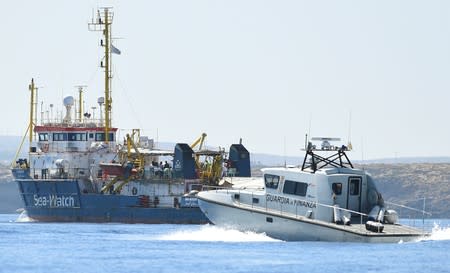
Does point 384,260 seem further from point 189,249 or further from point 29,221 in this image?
point 29,221

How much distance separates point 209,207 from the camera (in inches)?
2707

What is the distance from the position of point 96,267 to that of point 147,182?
52.9 meters

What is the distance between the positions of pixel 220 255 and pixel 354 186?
8.27m

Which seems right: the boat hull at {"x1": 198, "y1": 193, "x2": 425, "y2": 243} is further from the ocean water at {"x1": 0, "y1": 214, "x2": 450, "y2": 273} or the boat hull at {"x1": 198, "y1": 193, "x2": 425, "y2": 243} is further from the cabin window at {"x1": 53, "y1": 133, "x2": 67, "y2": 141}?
the cabin window at {"x1": 53, "y1": 133, "x2": 67, "y2": 141}

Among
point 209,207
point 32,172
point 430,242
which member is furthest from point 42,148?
point 430,242

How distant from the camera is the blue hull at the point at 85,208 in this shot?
10462cm

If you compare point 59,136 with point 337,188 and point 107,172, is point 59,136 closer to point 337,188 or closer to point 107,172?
point 107,172

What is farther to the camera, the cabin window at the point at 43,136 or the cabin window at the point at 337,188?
the cabin window at the point at 43,136

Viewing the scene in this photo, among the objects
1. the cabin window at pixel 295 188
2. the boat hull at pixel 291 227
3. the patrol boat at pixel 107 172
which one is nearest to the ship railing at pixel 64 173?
the patrol boat at pixel 107 172

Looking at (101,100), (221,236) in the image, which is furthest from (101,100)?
(221,236)

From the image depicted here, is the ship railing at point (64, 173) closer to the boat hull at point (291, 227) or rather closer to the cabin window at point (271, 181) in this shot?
the boat hull at point (291, 227)

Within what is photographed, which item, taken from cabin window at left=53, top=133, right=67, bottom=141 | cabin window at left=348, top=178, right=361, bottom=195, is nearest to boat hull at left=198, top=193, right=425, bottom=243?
cabin window at left=348, top=178, right=361, bottom=195

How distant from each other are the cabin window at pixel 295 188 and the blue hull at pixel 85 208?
126 feet

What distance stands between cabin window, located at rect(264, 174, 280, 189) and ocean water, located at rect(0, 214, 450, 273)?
2.37 meters
